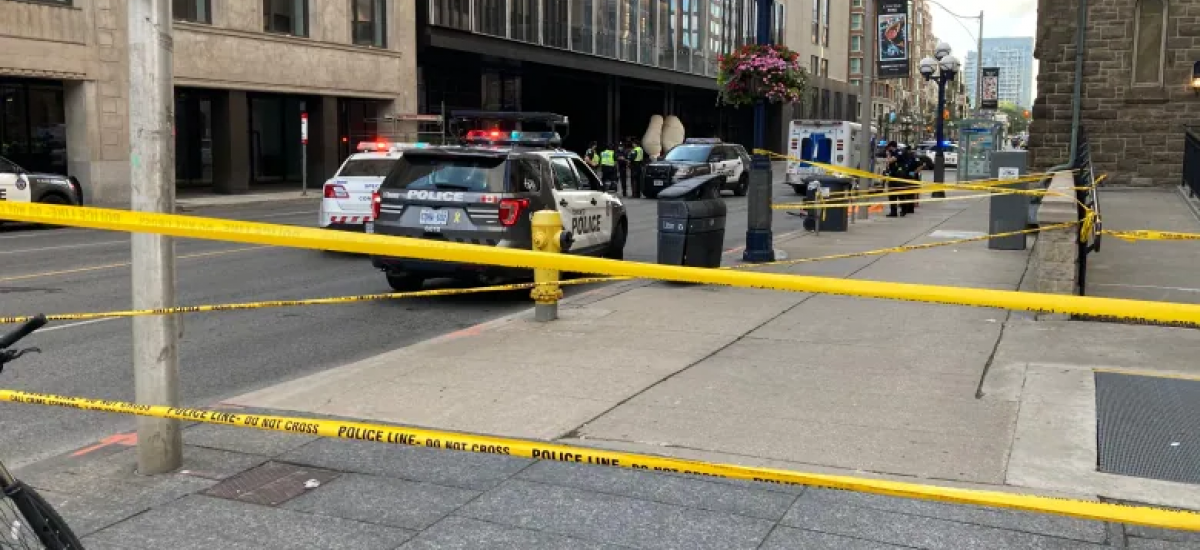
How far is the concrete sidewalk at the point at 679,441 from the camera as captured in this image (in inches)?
185

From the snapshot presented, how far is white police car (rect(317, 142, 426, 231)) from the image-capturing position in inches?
614

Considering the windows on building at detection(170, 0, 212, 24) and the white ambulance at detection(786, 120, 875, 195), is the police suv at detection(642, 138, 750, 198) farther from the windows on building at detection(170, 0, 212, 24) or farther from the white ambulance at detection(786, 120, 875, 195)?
the windows on building at detection(170, 0, 212, 24)

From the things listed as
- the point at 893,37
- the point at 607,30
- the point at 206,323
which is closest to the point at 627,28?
the point at 607,30

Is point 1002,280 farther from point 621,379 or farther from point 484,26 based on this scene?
point 484,26

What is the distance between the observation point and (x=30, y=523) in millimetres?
3096

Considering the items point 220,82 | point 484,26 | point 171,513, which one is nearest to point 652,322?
point 171,513

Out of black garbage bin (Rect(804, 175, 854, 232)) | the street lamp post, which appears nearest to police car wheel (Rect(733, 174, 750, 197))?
the street lamp post

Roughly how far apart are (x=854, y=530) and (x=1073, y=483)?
4.50ft

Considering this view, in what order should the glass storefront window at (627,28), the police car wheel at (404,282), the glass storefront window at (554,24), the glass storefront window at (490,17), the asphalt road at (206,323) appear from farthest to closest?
1. the glass storefront window at (627,28)
2. the glass storefront window at (554,24)
3. the glass storefront window at (490,17)
4. the police car wheel at (404,282)
5. the asphalt road at (206,323)

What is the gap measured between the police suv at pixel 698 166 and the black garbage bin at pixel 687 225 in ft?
57.0

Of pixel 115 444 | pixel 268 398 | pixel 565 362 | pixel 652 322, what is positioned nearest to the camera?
pixel 115 444

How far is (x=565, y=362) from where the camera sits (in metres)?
8.17

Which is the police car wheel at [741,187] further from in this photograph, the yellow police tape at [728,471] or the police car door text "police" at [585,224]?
the yellow police tape at [728,471]

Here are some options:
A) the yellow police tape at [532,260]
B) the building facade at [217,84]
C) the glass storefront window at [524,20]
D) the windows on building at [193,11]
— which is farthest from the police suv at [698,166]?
the yellow police tape at [532,260]
